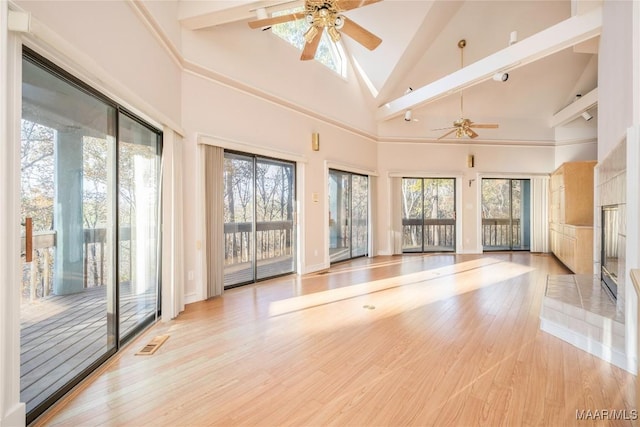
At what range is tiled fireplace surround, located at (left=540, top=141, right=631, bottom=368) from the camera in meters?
2.54

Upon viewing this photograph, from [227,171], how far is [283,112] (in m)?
1.55

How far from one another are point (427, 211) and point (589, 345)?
19.4 feet

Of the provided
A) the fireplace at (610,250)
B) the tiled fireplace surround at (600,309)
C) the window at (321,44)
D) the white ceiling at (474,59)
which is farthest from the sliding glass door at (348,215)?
the fireplace at (610,250)

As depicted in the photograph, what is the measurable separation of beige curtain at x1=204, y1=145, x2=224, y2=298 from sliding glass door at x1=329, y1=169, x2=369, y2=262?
9.28 feet

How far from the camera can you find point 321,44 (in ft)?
21.2

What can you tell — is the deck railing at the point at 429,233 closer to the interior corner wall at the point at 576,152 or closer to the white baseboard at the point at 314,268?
the white baseboard at the point at 314,268

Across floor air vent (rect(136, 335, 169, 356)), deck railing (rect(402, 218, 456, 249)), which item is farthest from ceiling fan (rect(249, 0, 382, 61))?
deck railing (rect(402, 218, 456, 249))

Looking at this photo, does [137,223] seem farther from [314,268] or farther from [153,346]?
[314,268]

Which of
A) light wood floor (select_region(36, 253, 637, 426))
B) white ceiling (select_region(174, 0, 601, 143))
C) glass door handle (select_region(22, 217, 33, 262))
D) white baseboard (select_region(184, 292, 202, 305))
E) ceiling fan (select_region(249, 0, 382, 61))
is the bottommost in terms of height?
light wood floor (select_region(36, 253, 637, 426))

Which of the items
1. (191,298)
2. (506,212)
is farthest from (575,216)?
(191,298)

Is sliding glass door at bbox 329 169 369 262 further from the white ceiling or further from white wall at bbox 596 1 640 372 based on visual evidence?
white wall at bbox 596 1 640 372

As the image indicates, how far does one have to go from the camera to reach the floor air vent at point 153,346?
2.67 meters

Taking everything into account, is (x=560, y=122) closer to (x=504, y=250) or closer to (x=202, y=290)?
(x=504, y=250)

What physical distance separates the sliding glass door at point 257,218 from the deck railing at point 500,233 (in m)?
5.94
